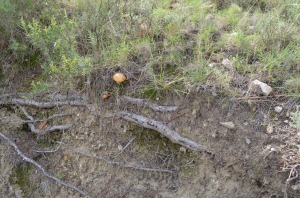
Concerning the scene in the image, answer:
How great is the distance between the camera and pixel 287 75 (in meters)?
2.41

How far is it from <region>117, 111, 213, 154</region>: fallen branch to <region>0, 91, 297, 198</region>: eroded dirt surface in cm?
4

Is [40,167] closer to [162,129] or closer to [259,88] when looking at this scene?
[162,129]

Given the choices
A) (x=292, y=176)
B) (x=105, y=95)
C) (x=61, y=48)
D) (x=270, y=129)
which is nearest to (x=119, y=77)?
(x=105, y=95)

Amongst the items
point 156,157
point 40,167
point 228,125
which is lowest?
point 40,167

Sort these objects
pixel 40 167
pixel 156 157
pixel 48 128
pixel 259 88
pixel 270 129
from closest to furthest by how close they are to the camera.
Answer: pixel 270 129, pixel 259 88, pixel 156 157, pixel 40 167, pixel 48 128

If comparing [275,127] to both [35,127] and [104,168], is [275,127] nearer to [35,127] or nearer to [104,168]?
[104,168]

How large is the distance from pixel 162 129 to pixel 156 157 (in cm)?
22

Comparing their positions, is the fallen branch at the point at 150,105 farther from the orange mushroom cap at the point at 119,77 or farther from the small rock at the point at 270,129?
the small rock at the point at 270,129

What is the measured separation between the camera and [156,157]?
2.45 metres

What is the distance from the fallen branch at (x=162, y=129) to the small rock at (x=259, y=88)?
0.55 m

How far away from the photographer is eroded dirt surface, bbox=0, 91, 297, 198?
2203 millimetres

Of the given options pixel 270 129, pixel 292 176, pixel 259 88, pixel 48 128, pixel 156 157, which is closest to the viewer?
pixel 292 176

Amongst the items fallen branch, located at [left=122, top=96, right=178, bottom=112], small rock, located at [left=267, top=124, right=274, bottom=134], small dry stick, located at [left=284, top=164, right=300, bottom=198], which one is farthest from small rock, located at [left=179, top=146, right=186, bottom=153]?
small dry stick, located at [left=284, top=164, right=300, bottom=198]

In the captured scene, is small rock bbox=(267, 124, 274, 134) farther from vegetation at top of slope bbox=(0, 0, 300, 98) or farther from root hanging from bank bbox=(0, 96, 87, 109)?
root hanging from bank bbox=(0, 96, 87, 109)
